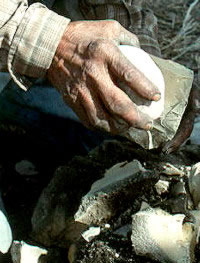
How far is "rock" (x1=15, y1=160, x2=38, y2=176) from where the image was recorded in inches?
83.5

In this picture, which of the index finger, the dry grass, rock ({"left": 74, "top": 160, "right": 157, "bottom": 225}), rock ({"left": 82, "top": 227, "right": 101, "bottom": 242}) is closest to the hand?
the index finger

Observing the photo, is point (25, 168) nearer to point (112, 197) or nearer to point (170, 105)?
point (112, 197)

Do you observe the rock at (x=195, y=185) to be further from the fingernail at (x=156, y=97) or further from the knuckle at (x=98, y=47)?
the knuckle at (x=98, y=47)

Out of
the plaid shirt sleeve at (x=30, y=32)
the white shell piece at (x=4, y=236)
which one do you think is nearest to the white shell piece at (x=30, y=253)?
the white shell piece at (x=4, y=236)

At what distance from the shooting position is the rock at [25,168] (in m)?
2.12

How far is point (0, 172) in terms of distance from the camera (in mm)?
2086

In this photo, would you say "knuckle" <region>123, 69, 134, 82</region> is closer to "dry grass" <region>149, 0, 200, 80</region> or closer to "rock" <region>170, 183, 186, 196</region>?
"rock" <region>170, 183, 186, 196</region>

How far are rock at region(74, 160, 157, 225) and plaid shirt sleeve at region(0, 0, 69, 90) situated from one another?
390 mm

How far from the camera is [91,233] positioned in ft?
4.29

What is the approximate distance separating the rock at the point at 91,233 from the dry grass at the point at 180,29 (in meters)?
1.26

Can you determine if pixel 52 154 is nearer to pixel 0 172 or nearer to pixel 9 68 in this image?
pixel 0 172

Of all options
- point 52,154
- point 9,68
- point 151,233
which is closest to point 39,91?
point 52,154

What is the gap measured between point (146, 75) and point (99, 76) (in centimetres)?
12

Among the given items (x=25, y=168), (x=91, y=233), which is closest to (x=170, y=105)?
(x=91, y=233)
